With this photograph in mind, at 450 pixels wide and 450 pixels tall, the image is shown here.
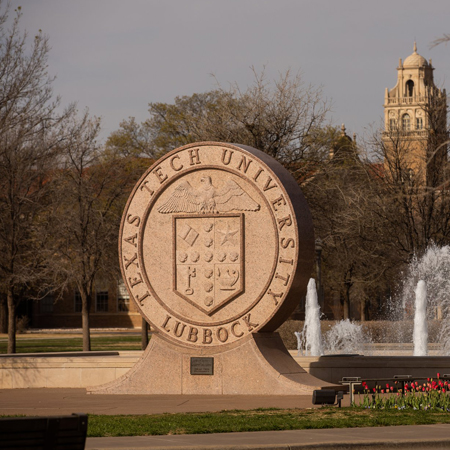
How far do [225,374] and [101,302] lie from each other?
43.8 m

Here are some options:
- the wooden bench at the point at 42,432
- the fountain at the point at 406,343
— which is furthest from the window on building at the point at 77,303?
the wooden bench at the point at 42,432

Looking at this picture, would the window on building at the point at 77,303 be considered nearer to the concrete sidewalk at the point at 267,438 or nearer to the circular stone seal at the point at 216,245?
the circular stone seal at the point at 216,245

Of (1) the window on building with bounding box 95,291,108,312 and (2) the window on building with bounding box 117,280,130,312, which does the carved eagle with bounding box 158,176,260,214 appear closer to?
(2) the window on building with bounding box 117,280,130,312

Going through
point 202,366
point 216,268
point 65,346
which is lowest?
point 65,346

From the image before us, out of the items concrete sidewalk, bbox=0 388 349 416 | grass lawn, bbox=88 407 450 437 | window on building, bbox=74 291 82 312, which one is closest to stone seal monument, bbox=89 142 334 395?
concrete sidewalk, bbox=0 388 349 416

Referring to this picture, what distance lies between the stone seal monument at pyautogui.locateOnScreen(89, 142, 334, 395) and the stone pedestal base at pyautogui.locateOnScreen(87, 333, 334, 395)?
0.02 m

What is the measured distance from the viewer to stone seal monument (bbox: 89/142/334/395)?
14547 mm

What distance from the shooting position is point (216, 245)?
1515 cm

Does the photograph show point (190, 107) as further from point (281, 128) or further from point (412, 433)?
point (412, 433)

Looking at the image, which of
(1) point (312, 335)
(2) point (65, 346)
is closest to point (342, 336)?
(1) point (312, 335)

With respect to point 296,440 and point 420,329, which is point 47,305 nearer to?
point 420,329

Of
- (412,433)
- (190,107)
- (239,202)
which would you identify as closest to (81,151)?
(239,202)

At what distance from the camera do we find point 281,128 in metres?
29.8

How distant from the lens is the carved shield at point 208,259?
14938 mm
